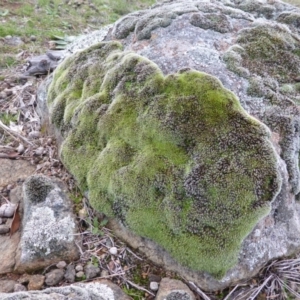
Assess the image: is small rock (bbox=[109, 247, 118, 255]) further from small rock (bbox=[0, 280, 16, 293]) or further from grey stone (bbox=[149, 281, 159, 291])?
small rock (bbox=[0, 280, 16, 293])

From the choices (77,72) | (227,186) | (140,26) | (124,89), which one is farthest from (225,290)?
(140,26)

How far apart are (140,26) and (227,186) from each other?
2.37 metres

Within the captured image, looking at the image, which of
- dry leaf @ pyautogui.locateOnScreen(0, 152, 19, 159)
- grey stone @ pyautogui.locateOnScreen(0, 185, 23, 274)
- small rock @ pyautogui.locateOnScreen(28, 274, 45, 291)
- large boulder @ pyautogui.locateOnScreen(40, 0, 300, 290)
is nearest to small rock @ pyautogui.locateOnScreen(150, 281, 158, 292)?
large boulder @ pyautogui.locateOnScreen(40, 0, 300, 290)

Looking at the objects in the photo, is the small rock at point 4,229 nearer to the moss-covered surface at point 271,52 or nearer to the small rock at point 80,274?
the small rock at point 80,274

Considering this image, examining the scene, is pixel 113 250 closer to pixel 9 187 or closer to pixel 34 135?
pixel 9 187

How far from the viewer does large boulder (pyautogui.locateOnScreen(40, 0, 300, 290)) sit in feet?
8.38

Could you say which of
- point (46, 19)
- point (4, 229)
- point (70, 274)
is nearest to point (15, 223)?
point (4, 229)

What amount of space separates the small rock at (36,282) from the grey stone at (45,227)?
9cm

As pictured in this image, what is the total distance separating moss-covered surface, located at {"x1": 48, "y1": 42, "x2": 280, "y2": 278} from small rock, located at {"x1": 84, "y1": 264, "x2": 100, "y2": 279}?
0.41 meters

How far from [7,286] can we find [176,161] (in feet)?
5.11

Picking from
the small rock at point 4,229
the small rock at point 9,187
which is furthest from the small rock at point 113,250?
the small rock at point 9,187

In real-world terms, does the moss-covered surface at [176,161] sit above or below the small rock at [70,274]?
above

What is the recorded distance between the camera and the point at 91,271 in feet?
8.79

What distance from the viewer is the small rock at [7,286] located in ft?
8.41
